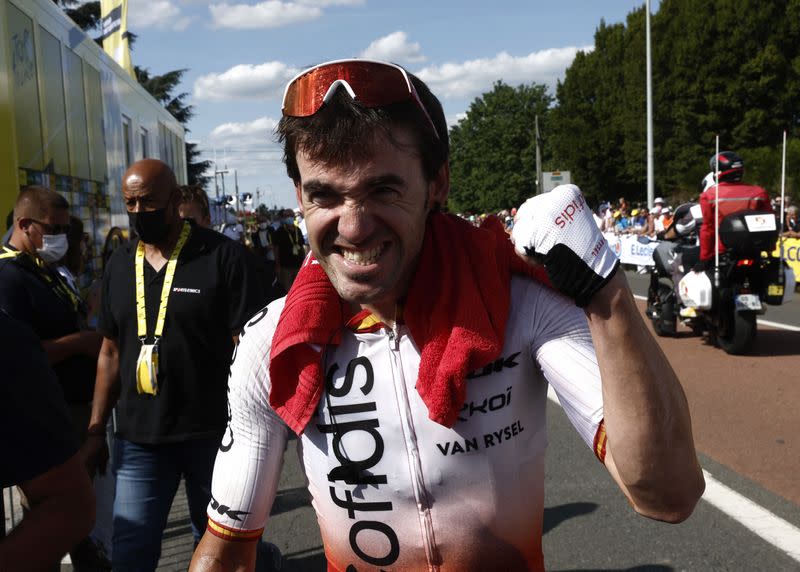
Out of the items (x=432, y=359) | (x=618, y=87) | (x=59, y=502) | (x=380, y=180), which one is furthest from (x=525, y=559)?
(x=618, y=87)

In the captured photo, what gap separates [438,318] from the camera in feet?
5.55

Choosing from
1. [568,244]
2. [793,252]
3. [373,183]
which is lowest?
[793,252]

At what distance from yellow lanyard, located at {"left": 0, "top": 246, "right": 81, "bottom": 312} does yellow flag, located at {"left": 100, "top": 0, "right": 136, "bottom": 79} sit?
1249 centimetres

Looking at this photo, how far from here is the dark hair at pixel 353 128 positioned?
1.62m

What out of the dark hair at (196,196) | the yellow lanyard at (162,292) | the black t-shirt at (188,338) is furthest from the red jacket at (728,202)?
the yellow lanyard at (162,292)

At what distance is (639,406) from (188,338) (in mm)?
2462

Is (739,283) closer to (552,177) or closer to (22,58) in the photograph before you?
(22,58)

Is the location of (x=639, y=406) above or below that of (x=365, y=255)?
below

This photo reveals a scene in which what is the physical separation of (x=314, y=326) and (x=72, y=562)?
121 inches

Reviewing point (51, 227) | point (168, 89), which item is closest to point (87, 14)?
point (168, 89)

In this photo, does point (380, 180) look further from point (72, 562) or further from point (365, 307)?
→ point (72, 562)

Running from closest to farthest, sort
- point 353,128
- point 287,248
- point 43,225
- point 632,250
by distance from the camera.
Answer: point 353,128 → point 43,225 → point 287,248 → point 632,250

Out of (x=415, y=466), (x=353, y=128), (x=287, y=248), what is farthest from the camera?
(x=287, y=248)

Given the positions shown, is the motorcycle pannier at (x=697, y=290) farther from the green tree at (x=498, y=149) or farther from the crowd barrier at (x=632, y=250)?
the green tree at (x=498, y=149)
